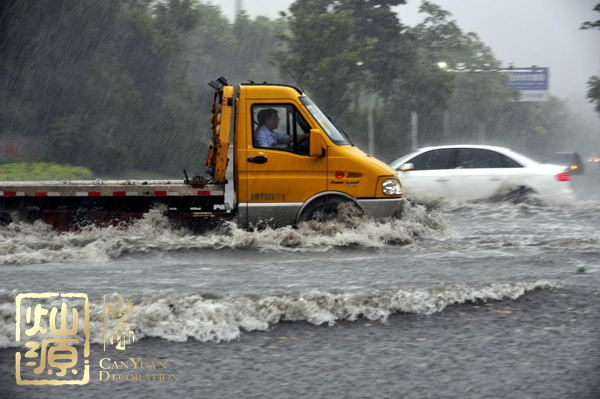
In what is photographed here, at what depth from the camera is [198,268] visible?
28.4ft

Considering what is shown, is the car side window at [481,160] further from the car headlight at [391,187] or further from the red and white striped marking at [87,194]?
the red and white striped marking at [87,194]

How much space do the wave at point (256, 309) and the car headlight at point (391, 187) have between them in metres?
3.69

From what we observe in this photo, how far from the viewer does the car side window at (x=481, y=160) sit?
1576 cm

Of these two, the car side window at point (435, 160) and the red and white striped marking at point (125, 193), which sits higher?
the car side window at point (435, 160)

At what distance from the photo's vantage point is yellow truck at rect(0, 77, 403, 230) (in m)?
10.5

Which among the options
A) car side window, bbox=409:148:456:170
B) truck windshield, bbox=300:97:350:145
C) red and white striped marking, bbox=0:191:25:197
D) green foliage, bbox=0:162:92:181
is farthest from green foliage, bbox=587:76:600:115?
red and white striped marking, bbox=0:191:25:197

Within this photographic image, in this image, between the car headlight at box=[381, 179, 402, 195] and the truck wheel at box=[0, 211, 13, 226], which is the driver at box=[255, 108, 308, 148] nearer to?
the car headlight at box=[381, 179, 402, 195]

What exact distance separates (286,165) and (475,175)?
6.39m

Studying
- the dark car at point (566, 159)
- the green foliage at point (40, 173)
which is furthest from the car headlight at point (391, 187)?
the dark car at point (566, 159)

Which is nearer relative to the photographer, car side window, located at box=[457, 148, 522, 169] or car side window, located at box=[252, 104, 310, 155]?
car side window, located at box=[252, 104, 310, 155]

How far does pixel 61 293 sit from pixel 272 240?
3.76m

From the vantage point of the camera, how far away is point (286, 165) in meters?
10.5

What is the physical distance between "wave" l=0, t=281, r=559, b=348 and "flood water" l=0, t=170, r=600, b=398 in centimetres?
1

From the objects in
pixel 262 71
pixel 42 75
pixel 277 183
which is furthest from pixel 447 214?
pixel 262 71
